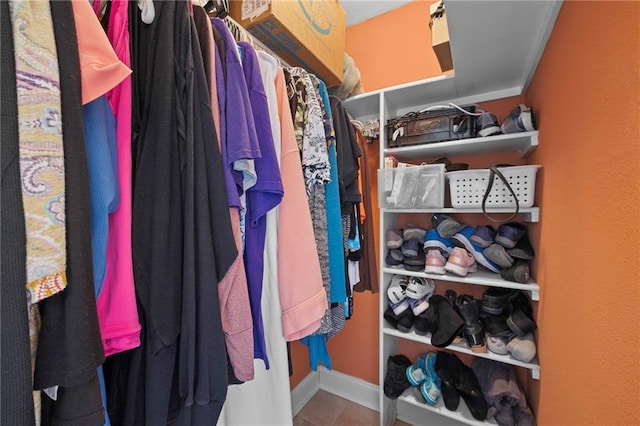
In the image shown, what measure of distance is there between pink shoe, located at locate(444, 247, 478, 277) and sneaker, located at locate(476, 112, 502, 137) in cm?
52

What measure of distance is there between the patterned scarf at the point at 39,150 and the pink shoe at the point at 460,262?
1230mm

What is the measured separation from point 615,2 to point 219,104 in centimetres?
76

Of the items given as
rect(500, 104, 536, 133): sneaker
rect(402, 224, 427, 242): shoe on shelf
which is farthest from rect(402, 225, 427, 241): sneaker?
rect(500, 104, 536, 133): sneaker

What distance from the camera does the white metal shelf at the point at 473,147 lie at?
100 cm

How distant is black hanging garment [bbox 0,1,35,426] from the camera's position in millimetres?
261

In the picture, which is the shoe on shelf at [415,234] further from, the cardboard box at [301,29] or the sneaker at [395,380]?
the cardboard box at [301,29]

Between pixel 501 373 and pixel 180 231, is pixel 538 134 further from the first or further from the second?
pixel 180 231

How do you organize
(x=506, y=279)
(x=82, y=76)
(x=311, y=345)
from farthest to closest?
(x=506, y=279)
(x=311, y=345)
(x=82, y=76)

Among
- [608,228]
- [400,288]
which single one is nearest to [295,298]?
[608,228]

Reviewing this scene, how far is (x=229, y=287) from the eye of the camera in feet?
1.62

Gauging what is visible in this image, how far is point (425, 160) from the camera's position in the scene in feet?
4.70

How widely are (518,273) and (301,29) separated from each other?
1242 millimetres

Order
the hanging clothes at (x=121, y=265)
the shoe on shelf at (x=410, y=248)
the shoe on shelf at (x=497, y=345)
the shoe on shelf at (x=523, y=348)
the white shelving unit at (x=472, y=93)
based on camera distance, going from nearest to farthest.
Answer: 1. the hanging clothes at (x=121, y=265)
2. the white shelving unit at (x=472, y=93)
3. the shoe on shelf at (x=523, y=348)
4. the shoe on shelf at (x=497, y=345)
5. the shoe on shelf at (x=410, y=248)

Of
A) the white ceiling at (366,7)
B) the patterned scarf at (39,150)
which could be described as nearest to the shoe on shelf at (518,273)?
the patterned scarf at (39,150)
